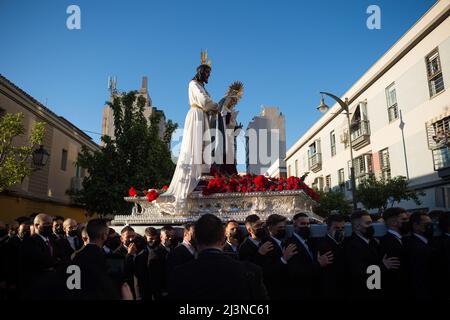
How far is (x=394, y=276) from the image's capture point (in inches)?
157

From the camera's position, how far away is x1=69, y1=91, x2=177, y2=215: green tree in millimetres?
16422

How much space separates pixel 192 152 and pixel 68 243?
3583 millimetres

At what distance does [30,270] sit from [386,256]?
15.5 feet

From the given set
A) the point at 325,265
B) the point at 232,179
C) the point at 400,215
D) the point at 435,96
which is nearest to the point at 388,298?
the point at 325,265

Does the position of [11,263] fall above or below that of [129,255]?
below

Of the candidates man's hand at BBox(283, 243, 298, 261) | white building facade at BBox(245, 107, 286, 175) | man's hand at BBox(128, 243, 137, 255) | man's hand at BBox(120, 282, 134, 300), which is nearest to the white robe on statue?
white building facade at BBox(245, 107, 286, 175)

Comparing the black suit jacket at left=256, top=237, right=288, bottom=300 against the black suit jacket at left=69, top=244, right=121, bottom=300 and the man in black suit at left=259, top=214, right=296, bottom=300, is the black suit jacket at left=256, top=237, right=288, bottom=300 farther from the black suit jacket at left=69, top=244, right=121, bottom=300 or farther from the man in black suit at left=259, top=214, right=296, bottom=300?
the black suit jacket at left=69, top=244, right=121, bottom=300

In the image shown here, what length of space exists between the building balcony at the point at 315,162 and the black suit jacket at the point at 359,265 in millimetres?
28695

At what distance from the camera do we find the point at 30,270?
15.8 ft

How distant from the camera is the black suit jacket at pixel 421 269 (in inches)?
158

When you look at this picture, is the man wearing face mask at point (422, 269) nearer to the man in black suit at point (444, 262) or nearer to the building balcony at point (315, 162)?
the man in black suit at point (444, 262)

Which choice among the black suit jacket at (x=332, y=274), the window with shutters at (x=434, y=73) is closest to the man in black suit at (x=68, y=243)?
the black suit jacket at (x=332, y=274)

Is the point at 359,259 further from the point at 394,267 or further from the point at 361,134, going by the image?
the point at 361,134

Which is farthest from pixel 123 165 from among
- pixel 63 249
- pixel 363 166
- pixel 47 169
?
pixel 363 166
